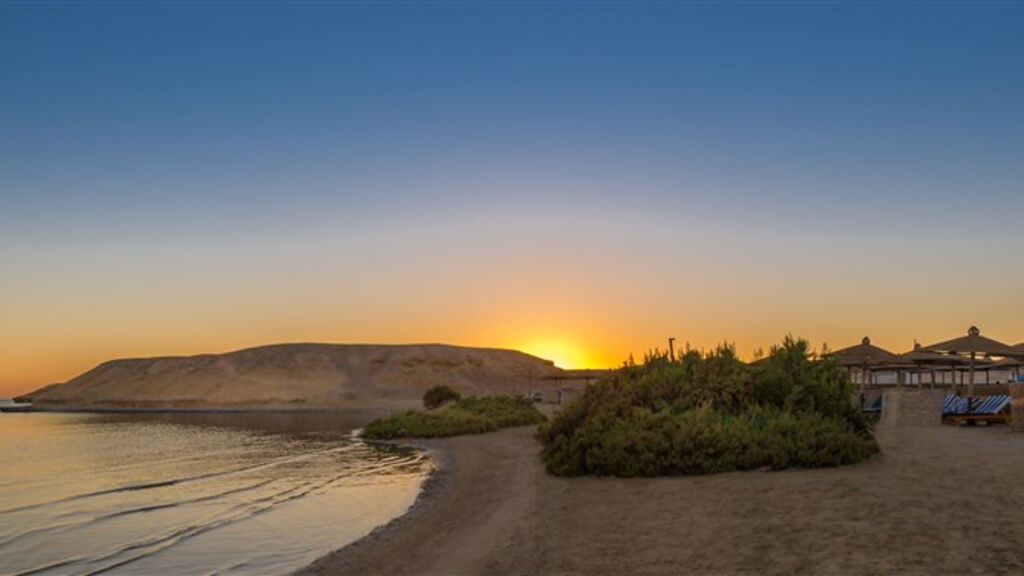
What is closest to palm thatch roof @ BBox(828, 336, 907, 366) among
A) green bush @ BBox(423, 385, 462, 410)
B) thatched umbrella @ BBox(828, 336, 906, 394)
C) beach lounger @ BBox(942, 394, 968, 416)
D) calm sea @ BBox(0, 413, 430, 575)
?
Result: thatched umbrella @ BBox(828, 336, 906, 394)

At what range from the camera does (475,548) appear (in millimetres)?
10766

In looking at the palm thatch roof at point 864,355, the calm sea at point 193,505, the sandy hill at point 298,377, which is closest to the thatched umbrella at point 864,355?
the palm thatch roof at point 864,355

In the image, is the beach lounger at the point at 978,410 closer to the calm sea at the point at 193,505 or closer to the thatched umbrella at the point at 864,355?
the thatched umbrella at the point at 864,355

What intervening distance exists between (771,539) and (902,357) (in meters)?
24.0

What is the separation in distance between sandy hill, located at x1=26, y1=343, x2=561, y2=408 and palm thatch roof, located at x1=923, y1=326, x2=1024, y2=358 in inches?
3069

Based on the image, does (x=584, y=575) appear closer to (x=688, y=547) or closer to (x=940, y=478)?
(x=688, y=547)

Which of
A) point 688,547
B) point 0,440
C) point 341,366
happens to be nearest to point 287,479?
point 688,547

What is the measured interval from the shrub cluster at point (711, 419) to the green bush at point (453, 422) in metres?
18.2

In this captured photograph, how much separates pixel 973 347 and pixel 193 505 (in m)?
24.6

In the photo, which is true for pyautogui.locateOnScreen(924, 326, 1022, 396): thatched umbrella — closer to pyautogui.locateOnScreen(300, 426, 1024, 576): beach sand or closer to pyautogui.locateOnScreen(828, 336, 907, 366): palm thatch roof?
pyautogui.locateOnScreen(828, 336, 907, 366): palm thatch roof

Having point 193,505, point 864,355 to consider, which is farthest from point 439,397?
point 193,505

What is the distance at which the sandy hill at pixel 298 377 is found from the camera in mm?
107562

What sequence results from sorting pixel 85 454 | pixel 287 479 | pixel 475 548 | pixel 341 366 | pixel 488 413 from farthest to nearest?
pixel 341 366 < pixel 488 413 < pixel 85 454 < pixel 287 479 < pixel 475 548

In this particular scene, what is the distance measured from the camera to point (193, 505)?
693 inches
